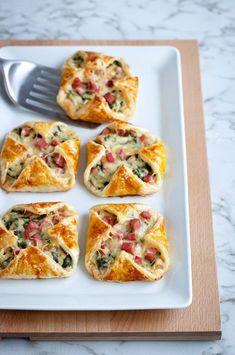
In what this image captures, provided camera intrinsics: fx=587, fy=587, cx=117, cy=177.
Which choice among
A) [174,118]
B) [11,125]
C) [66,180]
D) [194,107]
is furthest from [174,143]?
[11,125]

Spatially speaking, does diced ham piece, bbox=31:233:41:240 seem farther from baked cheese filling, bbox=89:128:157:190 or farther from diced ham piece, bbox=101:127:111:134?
diced ham piece, bbox=101:127:111:134

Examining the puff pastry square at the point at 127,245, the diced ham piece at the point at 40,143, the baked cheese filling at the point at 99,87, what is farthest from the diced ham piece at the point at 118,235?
the baked cheese filling at the point at 99,87

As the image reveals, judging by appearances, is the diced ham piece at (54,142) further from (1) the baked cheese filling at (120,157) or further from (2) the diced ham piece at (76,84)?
(2) the diced ham piece at (76,84)

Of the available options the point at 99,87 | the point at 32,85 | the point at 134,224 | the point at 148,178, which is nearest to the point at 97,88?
the point at 99,87

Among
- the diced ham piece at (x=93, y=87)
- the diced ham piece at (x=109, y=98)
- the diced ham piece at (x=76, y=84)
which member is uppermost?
the diced ham piece at (x=76, y=84)

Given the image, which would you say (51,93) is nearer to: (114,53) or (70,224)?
(114,53)

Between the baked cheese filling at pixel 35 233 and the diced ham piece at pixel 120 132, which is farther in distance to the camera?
the diced ham piece at pixel 120 132

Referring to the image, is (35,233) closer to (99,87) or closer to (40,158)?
(40,158)

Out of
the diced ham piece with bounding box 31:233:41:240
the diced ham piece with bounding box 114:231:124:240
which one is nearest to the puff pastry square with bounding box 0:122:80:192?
the diced ham piece with bounding box 31:233:41:240
